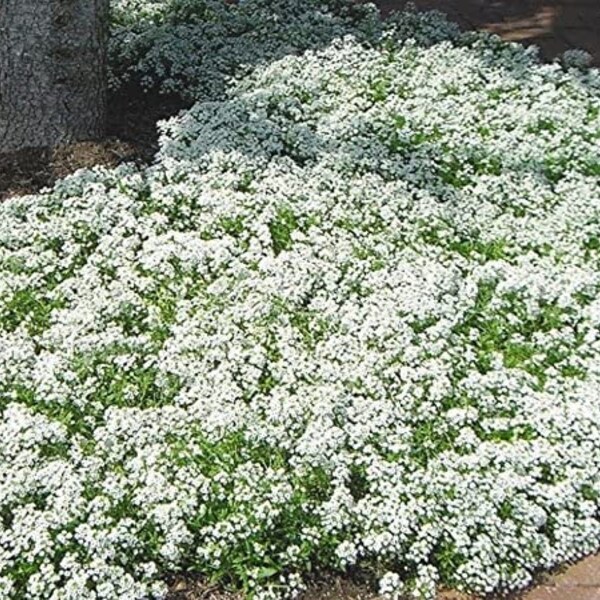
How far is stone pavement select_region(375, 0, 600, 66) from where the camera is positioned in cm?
781

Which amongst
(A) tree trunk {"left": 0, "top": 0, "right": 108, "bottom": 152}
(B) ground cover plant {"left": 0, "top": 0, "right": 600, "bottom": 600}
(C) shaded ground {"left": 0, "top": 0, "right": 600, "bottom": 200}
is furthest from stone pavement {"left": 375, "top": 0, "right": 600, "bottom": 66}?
(A) tree trunk {"left": 0, "top": 0, "right": 108, "bottom": 152}

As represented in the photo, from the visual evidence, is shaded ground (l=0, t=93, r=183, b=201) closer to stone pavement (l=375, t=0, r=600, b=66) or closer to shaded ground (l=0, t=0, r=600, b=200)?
shaded ground (l=0, t=0, r=600, b=200)

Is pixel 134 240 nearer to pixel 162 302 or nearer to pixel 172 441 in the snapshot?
pixel 162 302

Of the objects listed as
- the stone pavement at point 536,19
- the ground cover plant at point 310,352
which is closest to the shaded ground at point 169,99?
the stone pavement at point 536,19

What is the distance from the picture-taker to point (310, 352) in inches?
166

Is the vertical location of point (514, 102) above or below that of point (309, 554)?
above

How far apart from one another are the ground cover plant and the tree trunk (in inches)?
18.1

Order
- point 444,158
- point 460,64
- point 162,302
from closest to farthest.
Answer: point 162,302
point 444,158
point 460,64

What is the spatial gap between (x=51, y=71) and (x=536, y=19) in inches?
157

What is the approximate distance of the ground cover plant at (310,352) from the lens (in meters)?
3.56

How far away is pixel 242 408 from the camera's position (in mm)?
3895

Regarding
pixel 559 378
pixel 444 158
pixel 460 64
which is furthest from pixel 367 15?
pixel 559 378

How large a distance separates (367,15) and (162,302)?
3594 mm

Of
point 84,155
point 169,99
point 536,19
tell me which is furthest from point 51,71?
point 536,19
